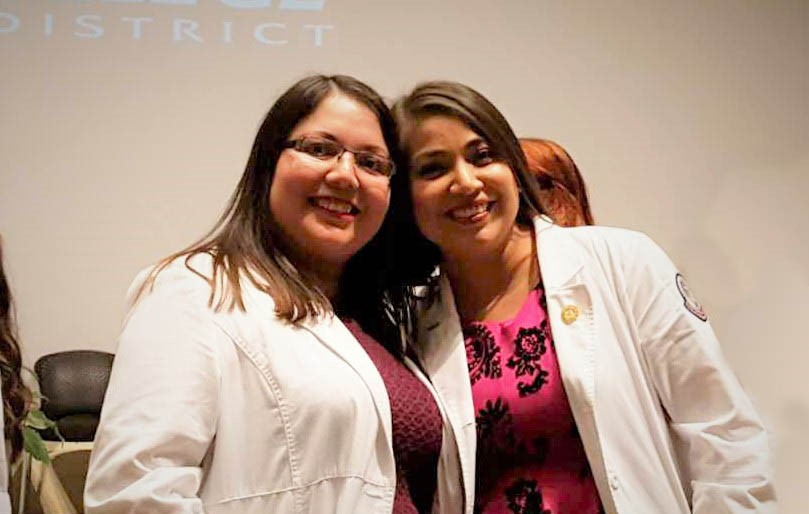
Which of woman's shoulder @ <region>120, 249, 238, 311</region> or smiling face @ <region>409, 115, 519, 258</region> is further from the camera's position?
smiling face @ <region>409, 115, 519, 258</region>

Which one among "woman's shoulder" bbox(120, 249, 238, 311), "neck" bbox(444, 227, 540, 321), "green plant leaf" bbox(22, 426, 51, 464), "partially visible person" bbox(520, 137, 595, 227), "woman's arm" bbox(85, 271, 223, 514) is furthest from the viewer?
"partially visible person" bbox(520, 137, 595, 227)

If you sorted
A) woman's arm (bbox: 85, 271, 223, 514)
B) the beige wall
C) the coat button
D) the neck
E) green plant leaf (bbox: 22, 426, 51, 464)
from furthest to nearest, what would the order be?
the beige wall
green plant leaf (bbox: 22, 426, 51, 464)
the neck
the coat button
woman's arm (bbox: 85, 271, 223, 514)

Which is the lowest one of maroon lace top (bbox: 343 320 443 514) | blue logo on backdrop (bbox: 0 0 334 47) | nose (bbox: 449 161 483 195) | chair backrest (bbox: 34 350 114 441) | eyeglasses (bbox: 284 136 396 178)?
chair backrest (bbox: 34 350 114 441)

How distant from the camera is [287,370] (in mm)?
1290

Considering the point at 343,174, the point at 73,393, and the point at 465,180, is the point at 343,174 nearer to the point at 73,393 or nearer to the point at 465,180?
the point at 465,180

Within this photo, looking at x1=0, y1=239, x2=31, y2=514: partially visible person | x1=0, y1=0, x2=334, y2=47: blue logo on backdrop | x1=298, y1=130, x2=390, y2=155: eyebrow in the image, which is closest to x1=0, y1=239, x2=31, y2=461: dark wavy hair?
x1=0, y1=239, x2=31, y2=514: partially visible person

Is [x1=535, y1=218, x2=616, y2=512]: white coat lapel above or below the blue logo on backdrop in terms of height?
below

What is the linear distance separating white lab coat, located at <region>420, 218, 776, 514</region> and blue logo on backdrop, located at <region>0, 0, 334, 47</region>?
1.65 metres

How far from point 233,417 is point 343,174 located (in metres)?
0.46

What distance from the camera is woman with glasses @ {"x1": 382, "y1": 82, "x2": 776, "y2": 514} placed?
1.42m

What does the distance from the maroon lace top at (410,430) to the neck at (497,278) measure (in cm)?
20

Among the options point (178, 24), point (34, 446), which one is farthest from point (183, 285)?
point (178, 24)

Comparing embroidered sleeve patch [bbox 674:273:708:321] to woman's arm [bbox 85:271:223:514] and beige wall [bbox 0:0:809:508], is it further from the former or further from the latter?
beige wall [bbox 0:0:809:508]

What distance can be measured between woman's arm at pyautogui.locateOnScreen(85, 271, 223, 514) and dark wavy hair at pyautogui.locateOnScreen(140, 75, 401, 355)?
0.07 m
